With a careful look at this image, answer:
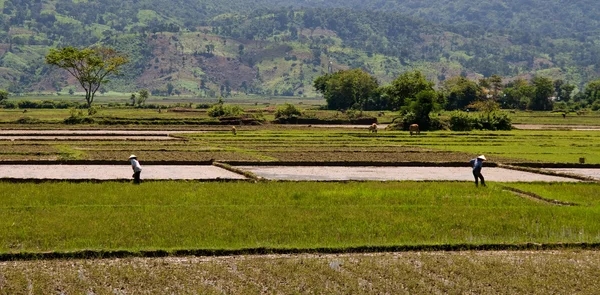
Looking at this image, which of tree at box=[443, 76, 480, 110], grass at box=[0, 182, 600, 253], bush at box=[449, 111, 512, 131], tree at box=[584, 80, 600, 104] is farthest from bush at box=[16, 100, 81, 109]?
grass at box=[0, 182, 600, 253]

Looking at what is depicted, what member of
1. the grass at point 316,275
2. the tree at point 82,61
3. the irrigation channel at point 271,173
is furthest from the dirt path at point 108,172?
the tree at point 82,61

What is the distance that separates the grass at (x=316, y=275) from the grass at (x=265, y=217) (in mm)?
1086

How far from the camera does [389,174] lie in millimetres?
33938

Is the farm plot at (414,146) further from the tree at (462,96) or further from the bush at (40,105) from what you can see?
the bush at (40,105)

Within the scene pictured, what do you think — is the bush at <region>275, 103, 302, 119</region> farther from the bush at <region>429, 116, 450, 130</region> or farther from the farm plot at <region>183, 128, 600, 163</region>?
the farm plot at <region>183, 128, 600, 163</region>

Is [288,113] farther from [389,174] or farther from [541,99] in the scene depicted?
A: [541,99]

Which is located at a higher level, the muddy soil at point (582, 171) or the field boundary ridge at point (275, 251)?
the field boundary ridge at point (275, 251)

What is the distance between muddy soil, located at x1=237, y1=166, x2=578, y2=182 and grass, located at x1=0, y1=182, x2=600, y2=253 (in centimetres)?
403

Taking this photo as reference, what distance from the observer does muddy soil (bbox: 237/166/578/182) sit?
106 feet

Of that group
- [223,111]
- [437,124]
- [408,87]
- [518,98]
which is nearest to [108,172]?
[437,124]

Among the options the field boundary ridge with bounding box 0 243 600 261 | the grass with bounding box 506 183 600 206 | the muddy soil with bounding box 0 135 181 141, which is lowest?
the muddy soil with bounding box 0 135 181 141

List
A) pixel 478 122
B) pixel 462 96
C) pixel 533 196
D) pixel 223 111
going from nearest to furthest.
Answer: pixel 533 196 < pixel 478 122 < pixel 223 111 < pixel 462 96

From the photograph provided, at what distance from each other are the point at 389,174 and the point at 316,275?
17850 millimetres

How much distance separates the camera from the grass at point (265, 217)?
62.5ft
